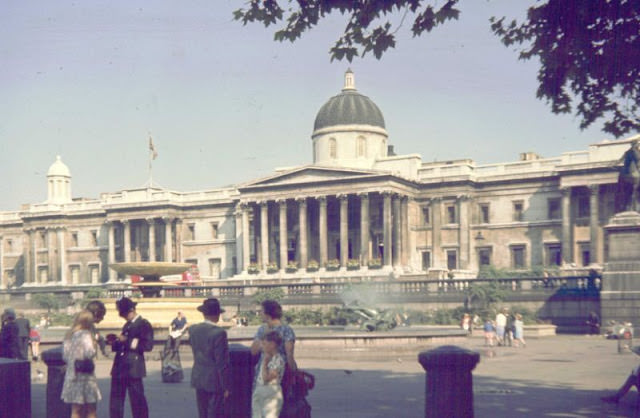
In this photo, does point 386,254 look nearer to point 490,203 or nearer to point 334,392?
point 490,203

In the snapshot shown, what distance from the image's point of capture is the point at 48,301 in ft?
192

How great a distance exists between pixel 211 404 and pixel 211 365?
1.57ft

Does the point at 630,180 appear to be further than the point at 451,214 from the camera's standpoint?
No

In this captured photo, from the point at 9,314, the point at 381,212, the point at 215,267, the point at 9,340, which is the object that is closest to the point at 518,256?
the point at 381,212

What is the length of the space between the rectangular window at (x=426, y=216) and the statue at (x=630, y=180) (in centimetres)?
3953

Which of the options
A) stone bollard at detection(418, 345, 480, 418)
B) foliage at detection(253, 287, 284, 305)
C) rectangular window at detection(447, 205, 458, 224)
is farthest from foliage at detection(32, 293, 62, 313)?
stone bollard at detection(418, 345, 480, 418)

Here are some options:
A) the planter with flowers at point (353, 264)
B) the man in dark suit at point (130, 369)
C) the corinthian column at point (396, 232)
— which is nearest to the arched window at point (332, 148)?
the corinthian column at point (396, 232)

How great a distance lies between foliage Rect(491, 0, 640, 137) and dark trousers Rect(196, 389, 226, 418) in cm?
667

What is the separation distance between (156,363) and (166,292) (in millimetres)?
33417

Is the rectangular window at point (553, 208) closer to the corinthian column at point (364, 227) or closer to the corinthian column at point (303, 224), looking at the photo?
the corinthian column at point (364, 227)

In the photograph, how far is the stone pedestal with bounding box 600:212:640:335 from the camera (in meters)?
30.4

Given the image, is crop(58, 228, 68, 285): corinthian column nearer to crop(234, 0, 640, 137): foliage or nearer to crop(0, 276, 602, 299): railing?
crop(0, 276, 602, 299): railing

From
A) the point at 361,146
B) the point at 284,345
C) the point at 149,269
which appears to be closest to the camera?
the point at 284,345

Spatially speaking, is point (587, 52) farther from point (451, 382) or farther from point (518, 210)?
point (518, 210)
